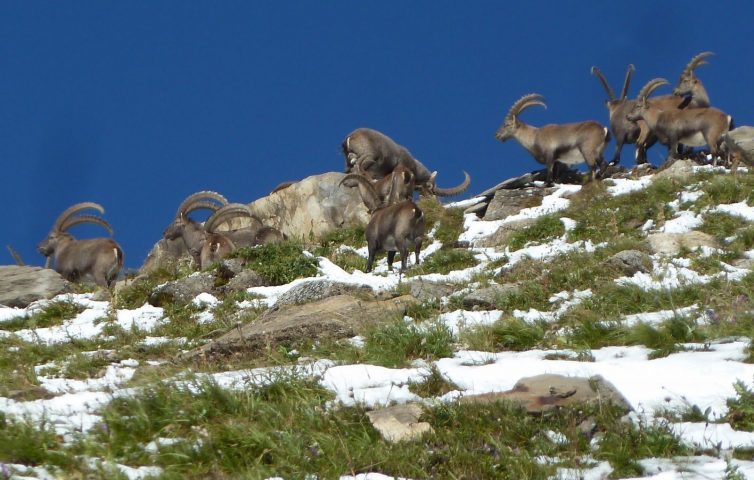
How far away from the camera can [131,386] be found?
667 centimetres

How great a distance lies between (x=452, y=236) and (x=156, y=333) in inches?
317

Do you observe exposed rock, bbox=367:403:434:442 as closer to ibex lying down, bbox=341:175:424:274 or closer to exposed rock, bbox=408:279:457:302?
exposed rock, bbox=408:279:457:302

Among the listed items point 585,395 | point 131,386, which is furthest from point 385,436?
point 131,386

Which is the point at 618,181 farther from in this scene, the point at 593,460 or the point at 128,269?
the point at 593,460

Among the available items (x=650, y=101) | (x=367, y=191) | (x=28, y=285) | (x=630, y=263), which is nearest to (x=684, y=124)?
(x=650, y=101)

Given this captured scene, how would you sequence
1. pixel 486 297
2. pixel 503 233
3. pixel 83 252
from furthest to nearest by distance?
pixel 83 252 < pixel 503 233 < pixel 486 297

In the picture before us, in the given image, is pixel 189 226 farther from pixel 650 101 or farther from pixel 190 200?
pixel 650 101

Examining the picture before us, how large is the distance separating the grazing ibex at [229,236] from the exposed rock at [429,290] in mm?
7042

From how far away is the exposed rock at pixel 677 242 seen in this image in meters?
12.4

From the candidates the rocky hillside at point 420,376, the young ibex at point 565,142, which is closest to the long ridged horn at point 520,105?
the young ibex at point 565,142

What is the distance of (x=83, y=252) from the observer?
705 inches

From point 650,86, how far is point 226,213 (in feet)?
33.5

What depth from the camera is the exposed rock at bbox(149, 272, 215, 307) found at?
1404 cm

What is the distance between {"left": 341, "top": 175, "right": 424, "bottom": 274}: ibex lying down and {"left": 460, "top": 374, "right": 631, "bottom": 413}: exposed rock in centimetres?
891
